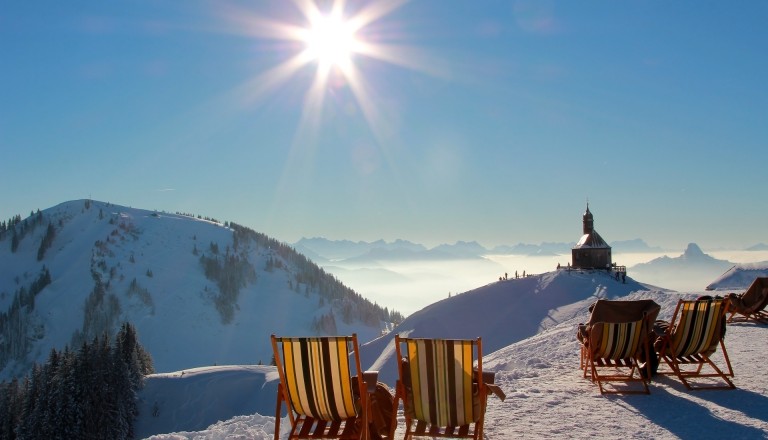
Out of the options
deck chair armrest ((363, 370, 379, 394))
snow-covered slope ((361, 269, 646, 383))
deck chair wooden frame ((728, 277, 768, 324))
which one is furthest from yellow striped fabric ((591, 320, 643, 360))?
snow-covered slope ((361, 269, 646, 383))

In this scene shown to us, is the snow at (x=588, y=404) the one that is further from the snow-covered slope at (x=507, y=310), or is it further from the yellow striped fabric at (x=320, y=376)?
the snow-covered slope at (x=507, y=310)

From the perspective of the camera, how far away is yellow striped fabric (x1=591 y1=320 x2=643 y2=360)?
9.63 m

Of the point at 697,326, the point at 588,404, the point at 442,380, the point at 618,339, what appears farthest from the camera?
the point at 697,326

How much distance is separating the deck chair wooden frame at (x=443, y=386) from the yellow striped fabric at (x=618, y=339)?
3.87m

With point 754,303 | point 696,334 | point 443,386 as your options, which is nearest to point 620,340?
point 696,334

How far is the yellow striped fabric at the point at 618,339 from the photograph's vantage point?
9.63m

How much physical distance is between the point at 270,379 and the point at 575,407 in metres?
65.5

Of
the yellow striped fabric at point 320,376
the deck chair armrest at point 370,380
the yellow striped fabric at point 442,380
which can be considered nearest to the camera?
the yellow striped fabric at point 320,376

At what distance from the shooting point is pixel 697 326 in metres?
9.87

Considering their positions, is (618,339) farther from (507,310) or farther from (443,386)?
(507,310)

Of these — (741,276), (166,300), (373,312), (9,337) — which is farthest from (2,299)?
(741,276)

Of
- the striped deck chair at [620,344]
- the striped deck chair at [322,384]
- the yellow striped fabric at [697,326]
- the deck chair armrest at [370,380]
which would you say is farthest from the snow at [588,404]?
the striped deck chair at [322,384]

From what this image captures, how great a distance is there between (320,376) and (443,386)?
1.52 metres

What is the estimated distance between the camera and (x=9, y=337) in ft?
524
